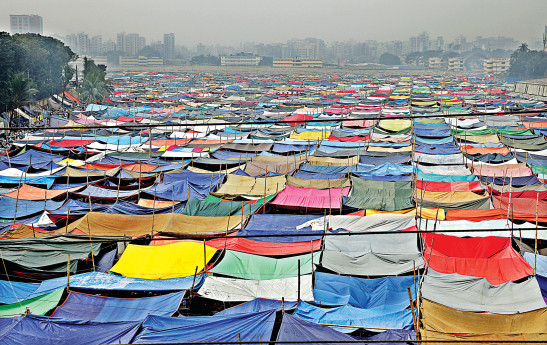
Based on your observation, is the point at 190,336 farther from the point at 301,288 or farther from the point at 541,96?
the point at 541,96

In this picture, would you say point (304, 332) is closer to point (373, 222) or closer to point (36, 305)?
point (36, 305)

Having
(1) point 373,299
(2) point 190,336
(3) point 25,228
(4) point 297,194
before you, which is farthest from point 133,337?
(4) point 297,194

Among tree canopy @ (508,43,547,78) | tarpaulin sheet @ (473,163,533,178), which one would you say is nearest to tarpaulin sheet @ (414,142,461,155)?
tarpaulin sheet @ (473,163,533,178)

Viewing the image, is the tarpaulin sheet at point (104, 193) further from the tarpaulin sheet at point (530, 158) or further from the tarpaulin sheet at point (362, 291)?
the tarpaulin sheet at point (530, 158)

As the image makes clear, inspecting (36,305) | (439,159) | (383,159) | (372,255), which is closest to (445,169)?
(439,159)

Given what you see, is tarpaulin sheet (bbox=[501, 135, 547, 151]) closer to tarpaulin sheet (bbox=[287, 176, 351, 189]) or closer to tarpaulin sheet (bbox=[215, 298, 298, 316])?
tarpaulin sheet (bbox=[287, 176, 351, 189])
